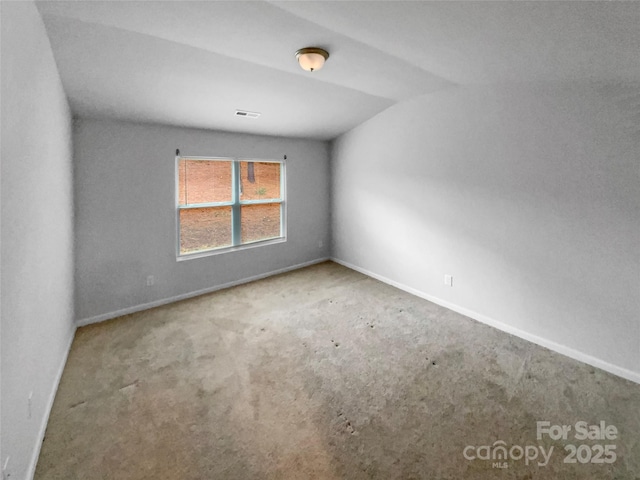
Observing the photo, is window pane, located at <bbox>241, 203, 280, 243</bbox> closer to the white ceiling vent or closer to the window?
the window

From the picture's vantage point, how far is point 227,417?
1952 millimetres

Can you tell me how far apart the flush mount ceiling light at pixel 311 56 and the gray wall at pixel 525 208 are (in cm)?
177

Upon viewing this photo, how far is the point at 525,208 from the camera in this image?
287cm

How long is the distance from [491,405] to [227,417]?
5.85ft

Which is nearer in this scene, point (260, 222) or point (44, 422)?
point (44, 422)

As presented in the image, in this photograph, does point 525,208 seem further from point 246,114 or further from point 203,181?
point 203,181

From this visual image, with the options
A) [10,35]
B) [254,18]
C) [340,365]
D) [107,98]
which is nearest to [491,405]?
[340,365]

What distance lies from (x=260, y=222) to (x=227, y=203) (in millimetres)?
644

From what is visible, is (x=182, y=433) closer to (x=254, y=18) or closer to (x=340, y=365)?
(x=340, y=365)

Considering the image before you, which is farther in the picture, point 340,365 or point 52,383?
point 340,365

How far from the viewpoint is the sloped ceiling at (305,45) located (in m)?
1.77

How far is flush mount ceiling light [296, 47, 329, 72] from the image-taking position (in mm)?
2297

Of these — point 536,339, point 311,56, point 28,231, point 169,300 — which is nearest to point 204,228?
point 169,300

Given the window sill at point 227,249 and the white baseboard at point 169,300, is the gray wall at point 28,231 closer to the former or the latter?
the white baseboard at point 169,300
